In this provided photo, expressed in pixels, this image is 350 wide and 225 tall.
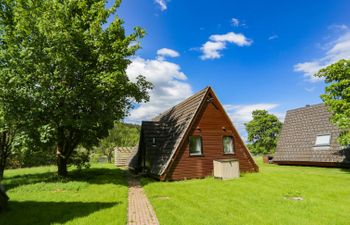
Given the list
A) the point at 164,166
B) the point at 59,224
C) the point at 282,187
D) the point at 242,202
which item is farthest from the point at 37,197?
the point at 282,187

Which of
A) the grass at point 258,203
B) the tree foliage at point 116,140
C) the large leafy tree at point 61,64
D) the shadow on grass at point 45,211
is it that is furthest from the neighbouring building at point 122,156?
the shadow on grass at point 45,211

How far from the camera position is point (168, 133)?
22047mm

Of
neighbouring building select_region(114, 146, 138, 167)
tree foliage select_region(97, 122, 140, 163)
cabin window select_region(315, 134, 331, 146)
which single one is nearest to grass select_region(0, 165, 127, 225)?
cabin window select_region(315, 134, 331, 146)

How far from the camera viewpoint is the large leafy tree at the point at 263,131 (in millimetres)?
45750

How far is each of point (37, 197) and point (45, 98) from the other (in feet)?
21.9

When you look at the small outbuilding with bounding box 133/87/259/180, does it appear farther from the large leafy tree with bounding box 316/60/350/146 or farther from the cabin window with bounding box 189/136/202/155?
the large leafy tree with bounding box 316/60/350/146

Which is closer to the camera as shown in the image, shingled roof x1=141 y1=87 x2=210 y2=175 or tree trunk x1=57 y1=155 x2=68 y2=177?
shingled roof x1=141 y1=87 x2=210 y2=175

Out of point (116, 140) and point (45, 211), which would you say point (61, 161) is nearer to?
point (45, 211)

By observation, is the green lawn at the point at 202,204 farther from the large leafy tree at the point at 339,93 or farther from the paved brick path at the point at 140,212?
the large leafy tree at the point at 339,93

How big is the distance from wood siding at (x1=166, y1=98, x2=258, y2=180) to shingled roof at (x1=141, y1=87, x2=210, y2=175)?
70 centimetres

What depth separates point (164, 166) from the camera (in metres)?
17.7

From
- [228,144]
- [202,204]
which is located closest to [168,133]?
[228,144]

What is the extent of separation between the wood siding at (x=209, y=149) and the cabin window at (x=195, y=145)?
0.32m

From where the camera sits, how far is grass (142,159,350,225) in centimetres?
818
